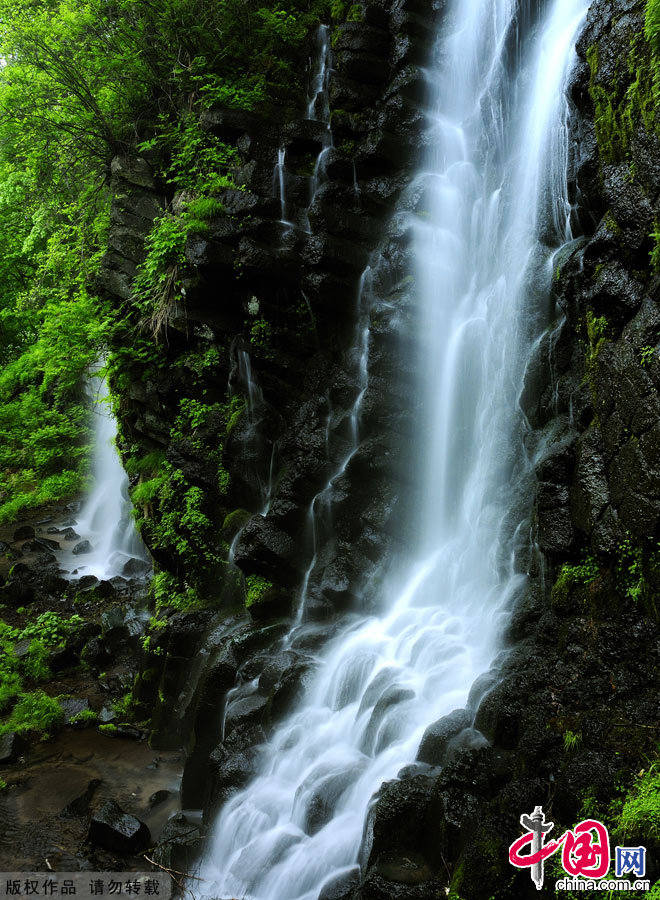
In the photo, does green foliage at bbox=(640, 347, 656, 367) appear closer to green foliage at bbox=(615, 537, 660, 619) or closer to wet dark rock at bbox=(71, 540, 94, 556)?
green foliage at bbox=(615, 537, 660, 619)

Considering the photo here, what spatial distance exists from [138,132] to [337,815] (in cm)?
1214

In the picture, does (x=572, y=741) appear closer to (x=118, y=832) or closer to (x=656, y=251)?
(x=656, y=251)

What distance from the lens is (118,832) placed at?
21.6 ft

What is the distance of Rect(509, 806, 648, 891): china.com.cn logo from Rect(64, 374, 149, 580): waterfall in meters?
10.9

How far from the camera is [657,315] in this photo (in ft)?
17.3

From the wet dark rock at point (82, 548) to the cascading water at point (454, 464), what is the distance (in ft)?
31.5

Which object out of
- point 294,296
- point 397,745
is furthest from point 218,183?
point 397,745

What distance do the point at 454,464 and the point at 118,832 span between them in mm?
5771

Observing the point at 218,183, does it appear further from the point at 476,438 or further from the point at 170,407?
the point at 476,438

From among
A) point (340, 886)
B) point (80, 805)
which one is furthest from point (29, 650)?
point (340, 886)

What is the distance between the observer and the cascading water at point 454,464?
609cm

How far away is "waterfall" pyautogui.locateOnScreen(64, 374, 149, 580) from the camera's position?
1449 centimetres

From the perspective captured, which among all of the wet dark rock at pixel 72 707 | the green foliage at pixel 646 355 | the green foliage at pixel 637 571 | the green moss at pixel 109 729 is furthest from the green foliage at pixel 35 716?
the green foliage at pixel 646 355

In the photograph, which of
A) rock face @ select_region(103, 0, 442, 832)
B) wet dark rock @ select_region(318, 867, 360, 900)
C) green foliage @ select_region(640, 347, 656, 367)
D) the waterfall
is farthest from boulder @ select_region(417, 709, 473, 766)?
the waterfall
